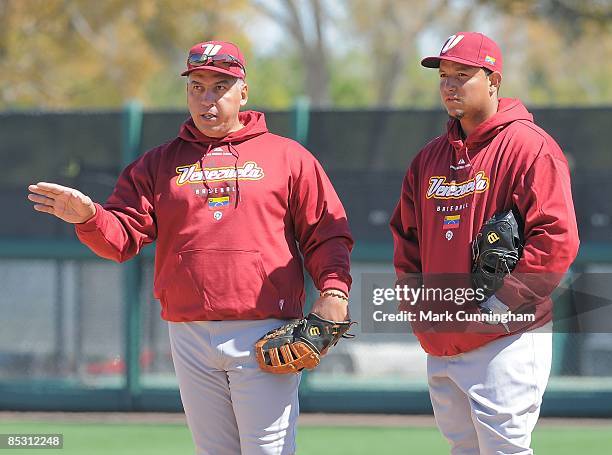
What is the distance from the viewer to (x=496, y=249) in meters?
3.88

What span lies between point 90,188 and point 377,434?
300cm

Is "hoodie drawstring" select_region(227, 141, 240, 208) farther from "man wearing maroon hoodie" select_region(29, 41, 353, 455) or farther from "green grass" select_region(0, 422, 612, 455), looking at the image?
"green grass" select_region(0, 422, 612, 455)

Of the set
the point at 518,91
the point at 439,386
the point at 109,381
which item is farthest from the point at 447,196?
the point at 518,91

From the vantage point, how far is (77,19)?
23141mm

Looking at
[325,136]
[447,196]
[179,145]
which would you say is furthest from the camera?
[325,136]

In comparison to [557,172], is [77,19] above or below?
above

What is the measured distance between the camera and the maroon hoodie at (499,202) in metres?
3.91

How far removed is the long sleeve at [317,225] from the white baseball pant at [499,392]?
576 millimetres

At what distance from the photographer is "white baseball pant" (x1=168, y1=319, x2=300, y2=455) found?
4.13 meters

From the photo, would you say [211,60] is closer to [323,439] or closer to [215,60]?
[215,60]

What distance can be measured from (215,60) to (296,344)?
1.12 metres

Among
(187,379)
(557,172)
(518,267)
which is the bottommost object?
(187,379)

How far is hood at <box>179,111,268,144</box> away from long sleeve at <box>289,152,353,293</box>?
231 mm

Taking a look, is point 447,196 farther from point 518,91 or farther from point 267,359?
point 518,91
